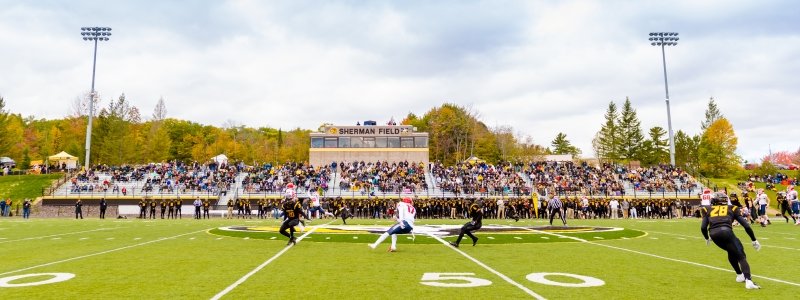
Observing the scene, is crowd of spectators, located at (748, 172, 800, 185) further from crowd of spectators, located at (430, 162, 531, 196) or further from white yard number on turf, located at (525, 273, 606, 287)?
white yard number on turf, located at (525, 273, 606, 287)

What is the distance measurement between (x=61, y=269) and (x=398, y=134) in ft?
165

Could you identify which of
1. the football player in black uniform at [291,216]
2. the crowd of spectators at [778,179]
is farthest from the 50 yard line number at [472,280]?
the crowd of spectators at [778,179]

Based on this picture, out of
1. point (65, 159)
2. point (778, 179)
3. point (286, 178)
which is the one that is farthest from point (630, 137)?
point (65, 159)

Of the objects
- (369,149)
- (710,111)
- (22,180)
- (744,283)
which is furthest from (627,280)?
(710,111)

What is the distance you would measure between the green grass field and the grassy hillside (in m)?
40.4

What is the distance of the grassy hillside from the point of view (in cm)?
5027

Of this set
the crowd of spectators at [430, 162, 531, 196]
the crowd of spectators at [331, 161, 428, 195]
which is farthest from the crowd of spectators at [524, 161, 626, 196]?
the crowd of spectators at [331, 161, 428, 195]

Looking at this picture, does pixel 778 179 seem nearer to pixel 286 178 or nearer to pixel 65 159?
pixel 286 178

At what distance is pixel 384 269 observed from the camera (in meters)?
10.6

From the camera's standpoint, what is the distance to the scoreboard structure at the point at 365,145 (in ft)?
194

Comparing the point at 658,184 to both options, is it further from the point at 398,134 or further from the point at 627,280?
the point at 627,280

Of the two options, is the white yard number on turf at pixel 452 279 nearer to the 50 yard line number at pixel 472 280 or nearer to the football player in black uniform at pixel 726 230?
the 50 yard line number at pixel 472 280

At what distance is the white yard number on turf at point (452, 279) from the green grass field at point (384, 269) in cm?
2

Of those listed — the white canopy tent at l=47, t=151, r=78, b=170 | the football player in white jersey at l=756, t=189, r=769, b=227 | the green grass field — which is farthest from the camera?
the white canopy tent at l=47, t=151, r=78, b=170
